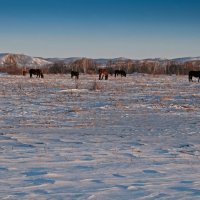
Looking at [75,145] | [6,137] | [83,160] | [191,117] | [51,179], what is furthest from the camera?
[191,117]

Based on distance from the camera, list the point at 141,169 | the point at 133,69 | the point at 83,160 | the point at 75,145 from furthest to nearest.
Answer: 1. the point at 133,69
2. the point at 75,145
3. the point at 83,160
4. the point at 141,169

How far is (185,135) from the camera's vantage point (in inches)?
462

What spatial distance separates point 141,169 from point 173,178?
760 mm

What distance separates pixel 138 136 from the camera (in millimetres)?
11570

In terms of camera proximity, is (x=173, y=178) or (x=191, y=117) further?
(x=191, y=117)

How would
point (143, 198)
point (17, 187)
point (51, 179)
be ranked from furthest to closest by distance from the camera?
point (51, 179), point (17, 187), point (143, 198)

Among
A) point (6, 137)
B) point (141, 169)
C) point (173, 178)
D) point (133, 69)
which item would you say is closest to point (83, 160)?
point (141, 169)

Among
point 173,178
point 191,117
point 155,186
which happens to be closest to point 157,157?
point 173,178

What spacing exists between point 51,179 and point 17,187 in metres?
0.63

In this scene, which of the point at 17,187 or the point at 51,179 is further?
the point at 51,179

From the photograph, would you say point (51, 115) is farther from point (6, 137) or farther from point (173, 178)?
point (173, 178)

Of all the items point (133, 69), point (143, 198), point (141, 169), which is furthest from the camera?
point (133, 69)

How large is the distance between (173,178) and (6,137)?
18.0 feet

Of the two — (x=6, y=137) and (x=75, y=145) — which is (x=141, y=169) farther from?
(x=6, y=137)
